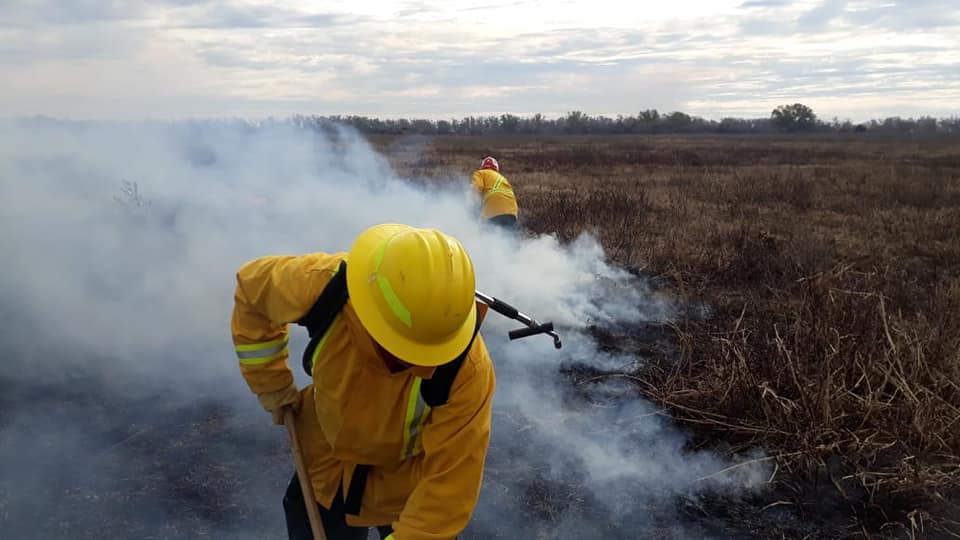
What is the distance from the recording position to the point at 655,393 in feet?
16.0

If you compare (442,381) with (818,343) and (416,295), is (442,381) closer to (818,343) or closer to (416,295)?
(416,295)

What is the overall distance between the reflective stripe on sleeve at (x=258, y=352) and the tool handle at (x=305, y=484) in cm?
23

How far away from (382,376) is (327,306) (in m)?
0.27

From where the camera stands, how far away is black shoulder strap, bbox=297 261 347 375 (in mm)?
2109

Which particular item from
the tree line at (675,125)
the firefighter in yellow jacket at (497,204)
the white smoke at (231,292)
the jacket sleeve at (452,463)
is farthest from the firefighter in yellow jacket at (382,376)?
the tree line at (675,125)

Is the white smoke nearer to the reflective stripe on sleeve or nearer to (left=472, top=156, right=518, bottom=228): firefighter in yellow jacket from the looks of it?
(left=472, top=156, right=518, bottom=228): firefighter in yellow jacket

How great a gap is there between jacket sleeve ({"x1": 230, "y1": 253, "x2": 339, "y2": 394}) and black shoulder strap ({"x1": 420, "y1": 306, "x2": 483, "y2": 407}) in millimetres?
437

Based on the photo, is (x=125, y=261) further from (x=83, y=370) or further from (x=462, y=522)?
(x=462, y=522)

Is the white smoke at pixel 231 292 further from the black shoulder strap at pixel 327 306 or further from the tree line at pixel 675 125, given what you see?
the tree line at pixel 675 125

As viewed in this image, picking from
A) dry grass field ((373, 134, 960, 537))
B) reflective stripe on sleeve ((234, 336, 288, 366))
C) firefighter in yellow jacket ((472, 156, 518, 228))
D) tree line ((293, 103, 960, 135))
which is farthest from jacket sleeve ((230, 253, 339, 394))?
tree line ((293, 103, 960, 135))

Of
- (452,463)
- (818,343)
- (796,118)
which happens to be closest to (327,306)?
(452,463)

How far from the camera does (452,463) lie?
82.8 inches

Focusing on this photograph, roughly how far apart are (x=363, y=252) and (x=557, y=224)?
8.04 metres

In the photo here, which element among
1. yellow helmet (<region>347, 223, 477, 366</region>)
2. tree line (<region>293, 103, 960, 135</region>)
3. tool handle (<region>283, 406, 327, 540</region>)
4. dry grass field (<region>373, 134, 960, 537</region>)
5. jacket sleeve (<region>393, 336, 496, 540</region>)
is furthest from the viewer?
tree line (<region>293, 103, 960, 135</region>)
